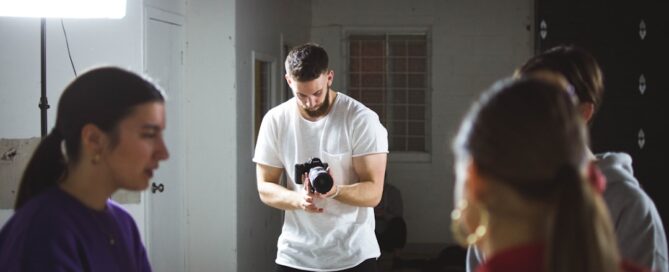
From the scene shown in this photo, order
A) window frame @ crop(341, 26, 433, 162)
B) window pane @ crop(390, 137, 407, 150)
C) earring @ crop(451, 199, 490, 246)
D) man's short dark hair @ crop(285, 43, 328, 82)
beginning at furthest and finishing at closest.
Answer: window pane @ crop(390, 137, 407, 150) → window frame @ crop(341, 26, 433, 162) → man's short dark hair @ crop(285, 43, 328, 82) → earring @ crop(451, 199, 490, 246)

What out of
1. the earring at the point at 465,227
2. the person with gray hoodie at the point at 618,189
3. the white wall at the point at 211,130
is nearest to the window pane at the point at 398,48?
the white wall at the point at 211,130

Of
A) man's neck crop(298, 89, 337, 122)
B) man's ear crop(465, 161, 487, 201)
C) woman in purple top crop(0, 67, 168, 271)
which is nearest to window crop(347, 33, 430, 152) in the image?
man's neck crop(298, 89, 337, 122)

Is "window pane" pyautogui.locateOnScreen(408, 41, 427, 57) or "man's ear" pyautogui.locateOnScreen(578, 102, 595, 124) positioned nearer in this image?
"man's ear" pyautogui.locateOnScreen(578, 102, 595, 124)

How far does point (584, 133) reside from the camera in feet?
3.00

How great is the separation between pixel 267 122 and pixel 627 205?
1.55 meters

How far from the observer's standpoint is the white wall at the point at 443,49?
6926mm

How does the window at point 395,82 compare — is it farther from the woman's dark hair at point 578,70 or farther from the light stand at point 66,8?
the woman's dark hair at point 578,70

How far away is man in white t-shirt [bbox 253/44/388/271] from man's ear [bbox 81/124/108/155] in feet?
4.01

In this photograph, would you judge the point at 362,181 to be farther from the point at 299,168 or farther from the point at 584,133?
the point at 584,133

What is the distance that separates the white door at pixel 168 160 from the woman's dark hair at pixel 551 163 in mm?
3039

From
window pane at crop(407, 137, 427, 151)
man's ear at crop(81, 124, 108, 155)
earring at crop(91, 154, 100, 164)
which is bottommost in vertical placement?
window pane at crop(407, 137, 427, 151)

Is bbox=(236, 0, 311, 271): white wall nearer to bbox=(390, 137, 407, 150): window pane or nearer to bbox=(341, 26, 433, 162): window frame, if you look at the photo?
bbox=(341, 26, 433, 162): window frame

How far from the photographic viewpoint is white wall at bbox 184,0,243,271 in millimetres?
4285

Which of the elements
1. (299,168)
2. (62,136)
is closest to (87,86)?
(62,136)
